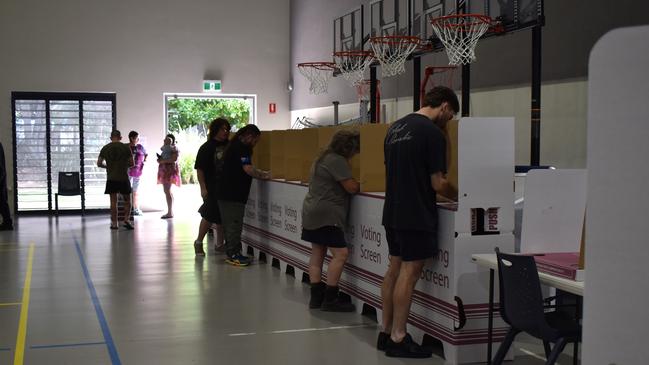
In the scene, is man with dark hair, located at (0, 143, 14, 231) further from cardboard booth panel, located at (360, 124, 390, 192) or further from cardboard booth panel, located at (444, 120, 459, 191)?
cardboard booth panel, located at (444, 120, 459, 191)

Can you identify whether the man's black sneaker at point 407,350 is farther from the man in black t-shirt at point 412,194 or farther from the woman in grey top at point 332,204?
the woman in grey top at point 332,204

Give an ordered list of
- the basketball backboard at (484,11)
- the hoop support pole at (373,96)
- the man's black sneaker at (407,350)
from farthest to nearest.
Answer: the hoop support pole at (373,96) < the basketball backboard at (484,11) < the man's black sneaker at (407,350)

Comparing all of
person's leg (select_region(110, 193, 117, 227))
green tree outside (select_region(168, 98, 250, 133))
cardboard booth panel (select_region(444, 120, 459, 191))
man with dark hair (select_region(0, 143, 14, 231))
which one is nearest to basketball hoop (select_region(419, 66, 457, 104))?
cardboard booth panel (select_region(444, 120, 459, 191))

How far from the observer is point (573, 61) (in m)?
6.63

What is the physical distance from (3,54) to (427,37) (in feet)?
29.9

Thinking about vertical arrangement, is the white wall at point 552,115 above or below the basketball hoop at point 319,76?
below

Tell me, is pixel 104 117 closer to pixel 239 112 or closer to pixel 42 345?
pixel 239 112

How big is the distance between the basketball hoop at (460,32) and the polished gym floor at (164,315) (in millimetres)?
2709

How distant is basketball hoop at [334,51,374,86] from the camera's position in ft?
32.1

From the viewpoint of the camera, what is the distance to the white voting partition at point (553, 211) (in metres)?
3.71

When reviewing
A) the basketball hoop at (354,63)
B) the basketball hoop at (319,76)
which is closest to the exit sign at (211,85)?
the basketball hoop at (319,76)

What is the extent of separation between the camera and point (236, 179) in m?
7.62

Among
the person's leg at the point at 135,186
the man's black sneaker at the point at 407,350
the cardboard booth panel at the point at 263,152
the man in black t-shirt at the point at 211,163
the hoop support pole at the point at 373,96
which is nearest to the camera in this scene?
the man's black sneaker at the point at 407,350

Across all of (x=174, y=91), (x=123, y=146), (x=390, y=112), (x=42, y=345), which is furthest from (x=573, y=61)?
(x=174, y=91)
